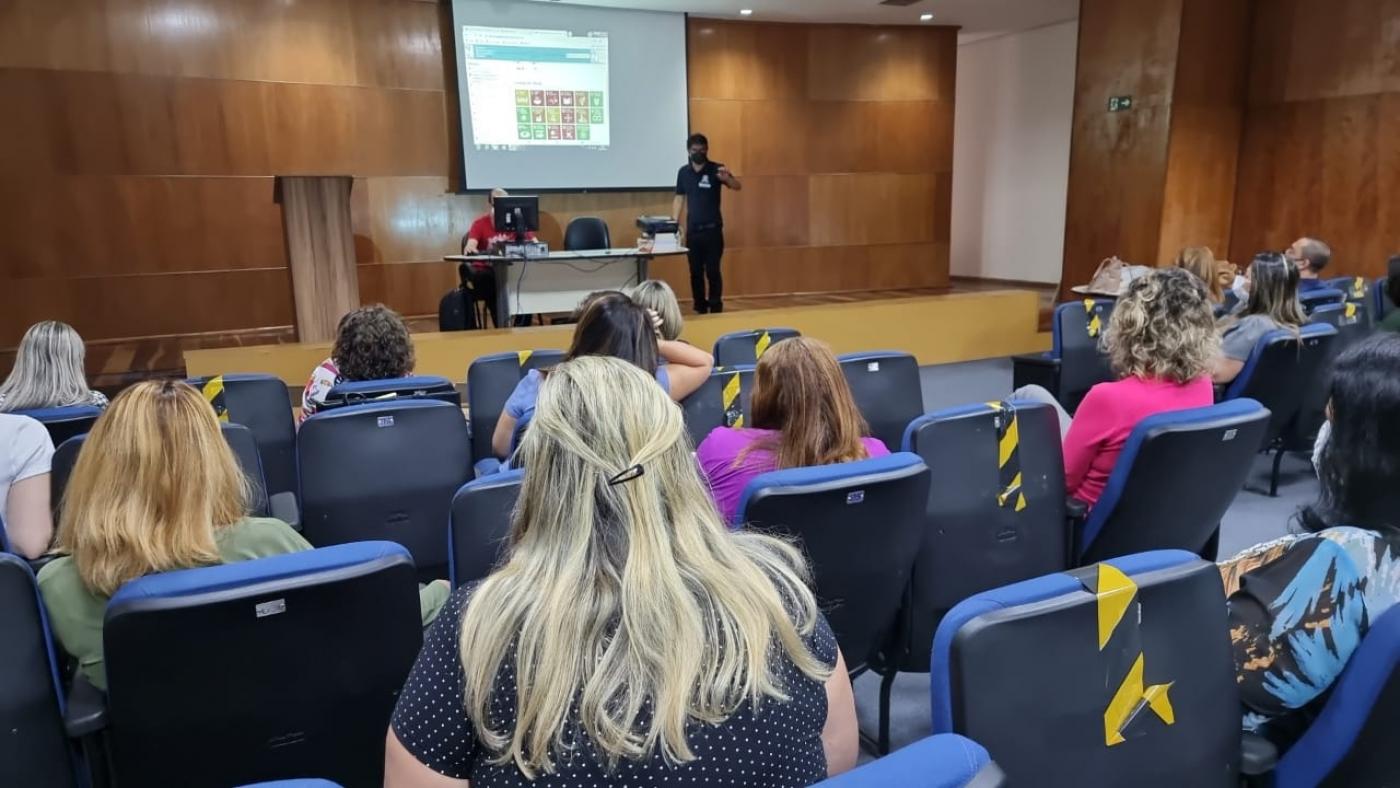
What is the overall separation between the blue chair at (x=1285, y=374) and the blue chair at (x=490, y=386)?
2.71 meters

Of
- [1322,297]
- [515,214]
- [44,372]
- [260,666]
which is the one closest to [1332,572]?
[260,666]

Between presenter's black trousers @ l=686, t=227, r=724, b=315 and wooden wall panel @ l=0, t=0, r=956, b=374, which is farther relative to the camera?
presenter's black trousers @ l=686, t=227, r=724, b=315

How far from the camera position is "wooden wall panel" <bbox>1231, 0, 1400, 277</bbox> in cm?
691

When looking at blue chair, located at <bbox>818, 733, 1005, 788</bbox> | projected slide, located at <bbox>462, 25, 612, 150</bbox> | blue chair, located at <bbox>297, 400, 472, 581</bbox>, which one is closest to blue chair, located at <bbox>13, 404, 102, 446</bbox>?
blue chair, located at <bbox>297, 400, 472, 581</bbox>

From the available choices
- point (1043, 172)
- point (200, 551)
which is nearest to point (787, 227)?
point (1043, 172)

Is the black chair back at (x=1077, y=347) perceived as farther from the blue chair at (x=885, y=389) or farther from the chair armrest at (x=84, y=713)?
the chair armrest at (x=84, y=713)

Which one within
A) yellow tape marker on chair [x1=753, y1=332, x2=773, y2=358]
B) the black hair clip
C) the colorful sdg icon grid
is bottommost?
yellow tape marker on chair [x1=753, y1=332, x2=773, y2=358]

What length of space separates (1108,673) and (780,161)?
892 centimetres

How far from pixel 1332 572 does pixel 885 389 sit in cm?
208

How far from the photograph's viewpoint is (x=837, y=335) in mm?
6277

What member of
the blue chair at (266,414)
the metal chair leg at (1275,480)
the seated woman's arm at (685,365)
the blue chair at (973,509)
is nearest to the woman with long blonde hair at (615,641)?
the blue chair at (973,509)

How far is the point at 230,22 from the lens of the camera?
7031 millimetres

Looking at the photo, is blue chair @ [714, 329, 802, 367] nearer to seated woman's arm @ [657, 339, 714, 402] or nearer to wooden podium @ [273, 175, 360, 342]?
seated woman's arm @ [657, 339, 714, 402]

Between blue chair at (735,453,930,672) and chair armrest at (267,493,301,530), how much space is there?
1419 millimetres
